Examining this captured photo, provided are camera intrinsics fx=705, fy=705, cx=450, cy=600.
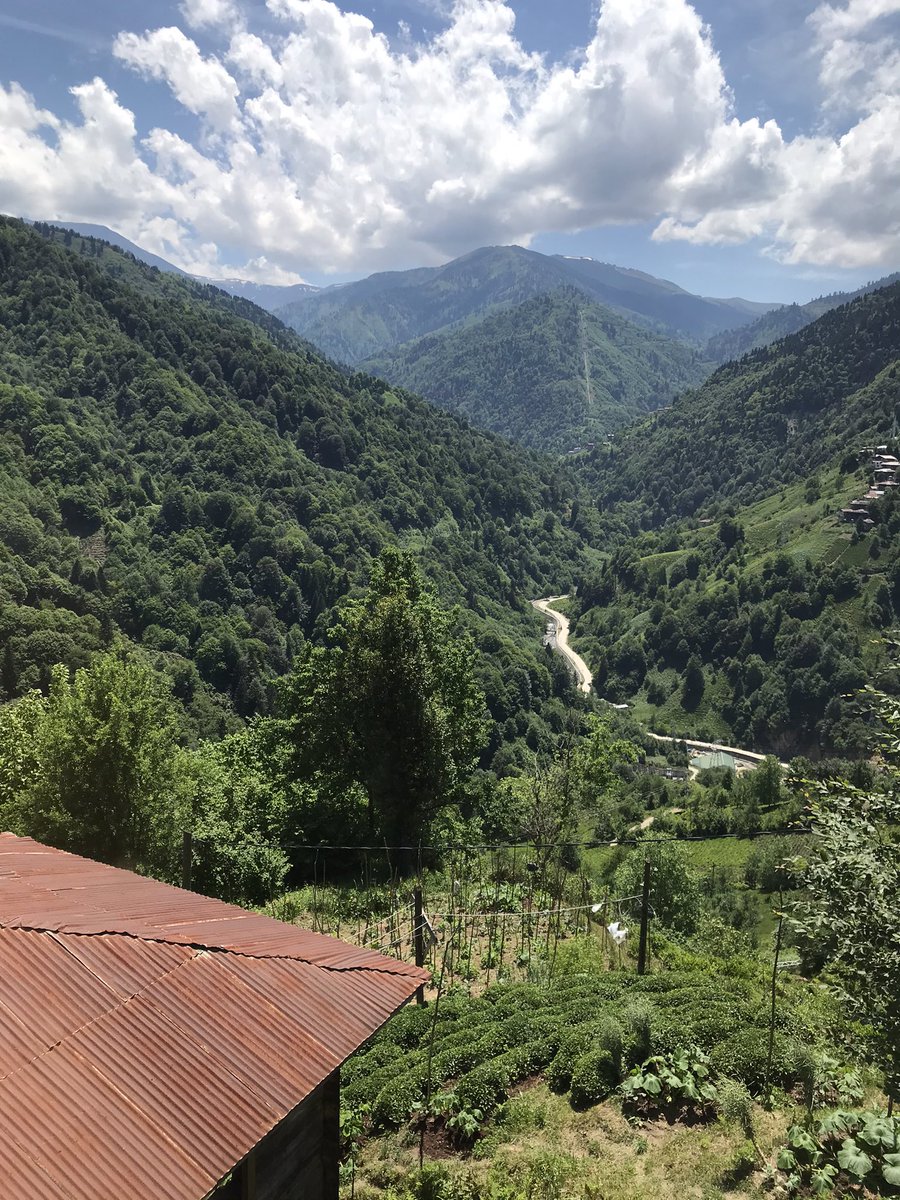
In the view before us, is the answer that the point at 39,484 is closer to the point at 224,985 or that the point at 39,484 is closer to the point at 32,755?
the point at 32,755

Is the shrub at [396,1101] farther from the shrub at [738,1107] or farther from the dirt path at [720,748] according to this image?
the dirt path at [720,748]

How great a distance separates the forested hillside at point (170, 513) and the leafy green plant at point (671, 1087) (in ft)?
266

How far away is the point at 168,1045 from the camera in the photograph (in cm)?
563

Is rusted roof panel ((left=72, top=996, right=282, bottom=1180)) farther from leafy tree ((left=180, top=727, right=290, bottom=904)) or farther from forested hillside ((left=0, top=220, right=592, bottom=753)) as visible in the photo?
forested hillside ((left=0, top=220, right=592, bottom=753))

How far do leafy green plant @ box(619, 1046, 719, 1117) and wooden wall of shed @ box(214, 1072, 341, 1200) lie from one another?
6.94 metres

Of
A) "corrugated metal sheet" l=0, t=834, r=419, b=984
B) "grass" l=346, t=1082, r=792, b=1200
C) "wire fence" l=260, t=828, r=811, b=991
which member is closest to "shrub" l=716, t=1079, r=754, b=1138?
"grass" l=346, t=1082, r=792, b=1200

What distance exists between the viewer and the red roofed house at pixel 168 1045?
4.68 m

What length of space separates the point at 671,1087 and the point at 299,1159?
812 cm

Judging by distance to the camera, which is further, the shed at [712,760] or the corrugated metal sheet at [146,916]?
the shed at [712,760]

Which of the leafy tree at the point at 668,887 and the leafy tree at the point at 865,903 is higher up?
the leafy tree at the point at 865,903

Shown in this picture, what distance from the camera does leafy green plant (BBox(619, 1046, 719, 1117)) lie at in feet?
39.5

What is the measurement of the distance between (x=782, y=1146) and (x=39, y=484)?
6001 inches

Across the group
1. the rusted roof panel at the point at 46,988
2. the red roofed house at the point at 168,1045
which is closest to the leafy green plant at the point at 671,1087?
the red roofed house at the point at 168,1045

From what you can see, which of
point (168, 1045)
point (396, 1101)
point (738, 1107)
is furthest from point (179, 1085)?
point (738, 1107)
